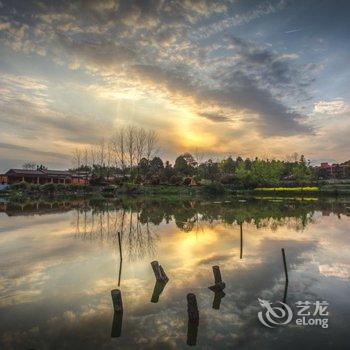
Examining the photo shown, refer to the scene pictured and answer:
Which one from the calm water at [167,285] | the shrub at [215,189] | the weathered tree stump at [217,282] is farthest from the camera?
the shrub at [215,189]

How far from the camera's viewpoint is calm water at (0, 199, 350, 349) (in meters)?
8.06

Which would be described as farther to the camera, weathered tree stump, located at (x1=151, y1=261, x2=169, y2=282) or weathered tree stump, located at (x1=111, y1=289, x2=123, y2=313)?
weathered tree stump, located at (x1=151, y1=261, x2=169, y2=282)

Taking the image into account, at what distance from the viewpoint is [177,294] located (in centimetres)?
1097

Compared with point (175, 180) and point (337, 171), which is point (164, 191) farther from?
point (337, 171)

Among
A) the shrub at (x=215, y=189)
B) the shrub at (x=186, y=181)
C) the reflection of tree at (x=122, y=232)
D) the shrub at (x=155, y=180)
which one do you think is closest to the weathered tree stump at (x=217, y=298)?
the reflection of tree at (x=122, y=232)

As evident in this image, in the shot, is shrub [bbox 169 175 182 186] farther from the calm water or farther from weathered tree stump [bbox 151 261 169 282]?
weathered tree stump [bbox 151 261 169 282]

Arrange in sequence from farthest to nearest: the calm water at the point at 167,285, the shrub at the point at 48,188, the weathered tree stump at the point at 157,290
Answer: the shrub at the point at 48,188, the weathered tree stump at the point at 157,290, the calm water at the point at 167,285

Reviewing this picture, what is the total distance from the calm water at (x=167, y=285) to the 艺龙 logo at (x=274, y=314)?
24cm

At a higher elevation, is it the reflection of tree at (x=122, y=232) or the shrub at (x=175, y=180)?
the shrub at (x=175, y=180)

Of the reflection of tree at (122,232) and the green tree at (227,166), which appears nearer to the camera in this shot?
the reflection of tree at (122,232)

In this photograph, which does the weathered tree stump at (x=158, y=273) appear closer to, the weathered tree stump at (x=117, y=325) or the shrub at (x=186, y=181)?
the weathered tree stump at (x=117, y=325)

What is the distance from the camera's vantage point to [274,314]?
30.4ft
